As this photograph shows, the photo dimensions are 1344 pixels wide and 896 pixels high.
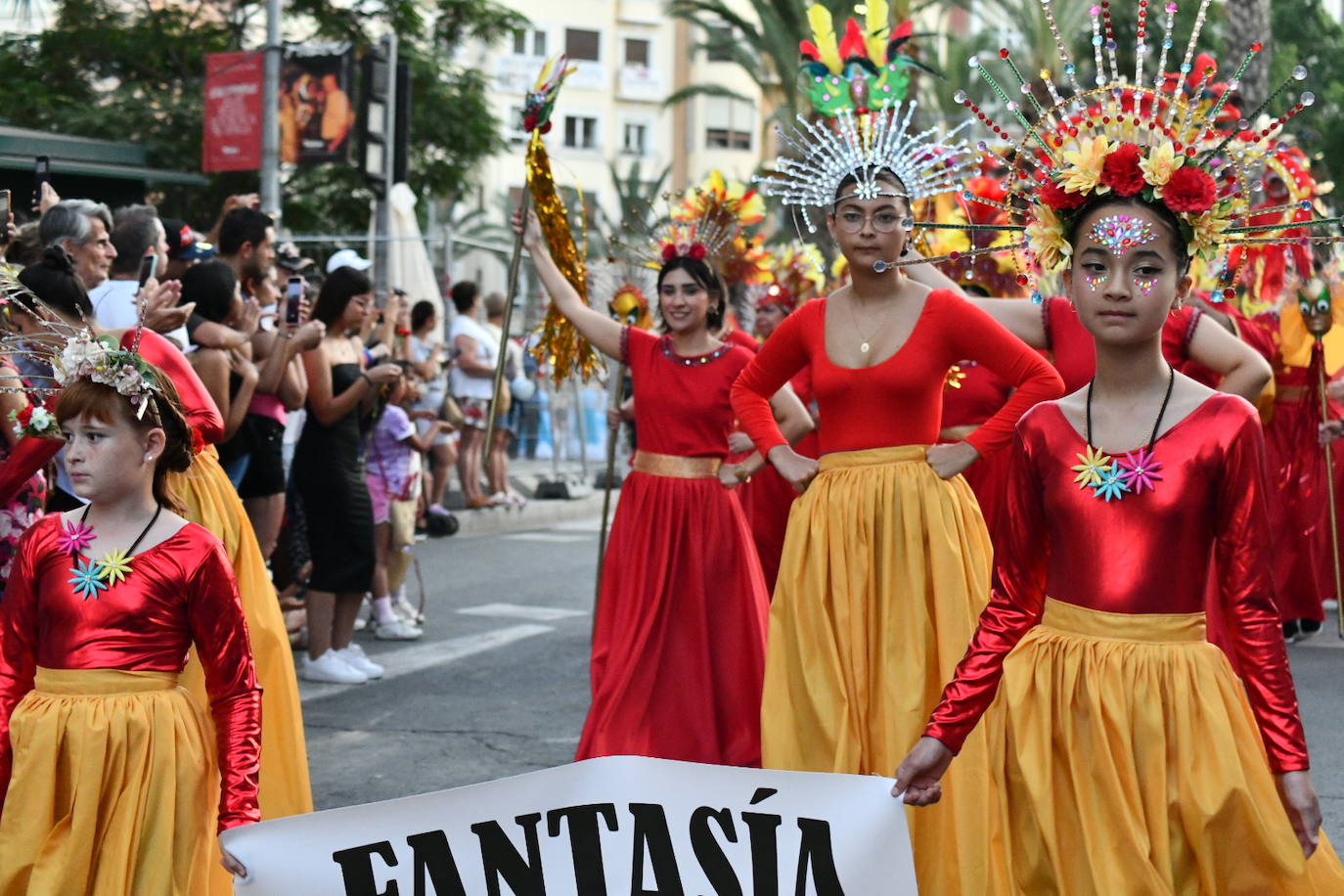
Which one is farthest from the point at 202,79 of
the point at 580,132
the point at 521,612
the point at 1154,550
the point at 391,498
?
the point at 580,132

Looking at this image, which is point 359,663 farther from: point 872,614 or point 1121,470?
point 1121,470

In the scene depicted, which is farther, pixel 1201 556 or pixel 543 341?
pixel 543 341

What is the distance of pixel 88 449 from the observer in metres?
3.75

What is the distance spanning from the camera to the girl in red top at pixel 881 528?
4.96 m

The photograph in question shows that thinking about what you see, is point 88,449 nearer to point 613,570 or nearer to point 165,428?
point 165,428

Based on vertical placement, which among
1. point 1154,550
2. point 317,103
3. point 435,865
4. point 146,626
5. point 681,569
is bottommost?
point 435,865

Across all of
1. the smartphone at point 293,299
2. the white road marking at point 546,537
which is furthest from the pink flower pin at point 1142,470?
the white road marking at point 546,537

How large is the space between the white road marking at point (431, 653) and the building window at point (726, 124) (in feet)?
172

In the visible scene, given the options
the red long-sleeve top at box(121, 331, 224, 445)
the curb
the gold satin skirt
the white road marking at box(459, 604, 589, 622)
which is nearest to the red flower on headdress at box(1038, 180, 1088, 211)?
the gold satin skirt

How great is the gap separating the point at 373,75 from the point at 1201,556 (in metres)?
13.6

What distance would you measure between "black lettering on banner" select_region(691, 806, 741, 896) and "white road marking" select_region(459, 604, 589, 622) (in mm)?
6773

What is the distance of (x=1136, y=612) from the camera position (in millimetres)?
3270

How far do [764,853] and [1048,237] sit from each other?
53.6 inches

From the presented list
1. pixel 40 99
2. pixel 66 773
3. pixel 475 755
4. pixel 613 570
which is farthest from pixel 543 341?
pixel 40 99
